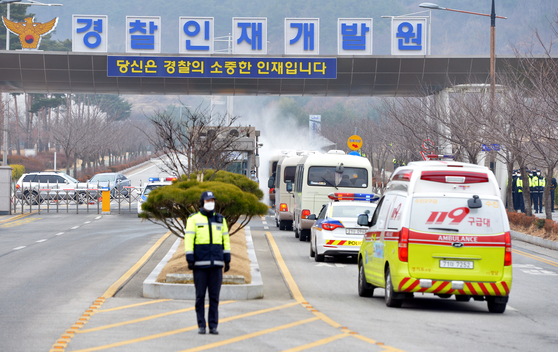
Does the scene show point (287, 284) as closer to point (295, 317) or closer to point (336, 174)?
point (295, 317)

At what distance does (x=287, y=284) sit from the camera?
13.0 meters

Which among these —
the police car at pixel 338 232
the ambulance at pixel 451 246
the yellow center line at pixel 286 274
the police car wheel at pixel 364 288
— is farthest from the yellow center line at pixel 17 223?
the ambulance at pixel 451 246

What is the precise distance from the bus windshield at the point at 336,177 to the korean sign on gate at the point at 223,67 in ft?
32.8

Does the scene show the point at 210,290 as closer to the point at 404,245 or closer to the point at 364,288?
the point at 404,245

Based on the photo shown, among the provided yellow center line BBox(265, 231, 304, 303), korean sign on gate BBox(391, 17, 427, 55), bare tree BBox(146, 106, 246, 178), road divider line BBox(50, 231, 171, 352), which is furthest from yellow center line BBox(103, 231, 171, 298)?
korean sign on gate BBox(391, 17, 427, 55)

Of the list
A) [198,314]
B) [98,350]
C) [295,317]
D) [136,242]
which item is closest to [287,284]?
[295,317]

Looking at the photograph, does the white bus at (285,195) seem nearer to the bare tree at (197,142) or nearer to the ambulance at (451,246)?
the bare tree at (197,142)

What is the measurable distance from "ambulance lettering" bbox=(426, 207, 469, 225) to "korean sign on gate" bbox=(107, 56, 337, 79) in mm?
22745

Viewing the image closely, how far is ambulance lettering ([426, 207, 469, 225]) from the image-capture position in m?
10.1

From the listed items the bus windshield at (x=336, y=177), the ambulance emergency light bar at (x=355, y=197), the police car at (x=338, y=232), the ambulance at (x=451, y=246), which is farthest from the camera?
the bus windshield at (x=336, y=177)

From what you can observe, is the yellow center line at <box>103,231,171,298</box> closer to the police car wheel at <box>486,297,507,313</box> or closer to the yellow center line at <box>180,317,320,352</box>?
the yellow center line at <box>180,317,320,352</box>

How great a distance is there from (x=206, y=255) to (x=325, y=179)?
15.0 metres

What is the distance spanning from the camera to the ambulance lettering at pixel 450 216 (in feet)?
33.2

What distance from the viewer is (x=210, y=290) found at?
8312 millimetres
